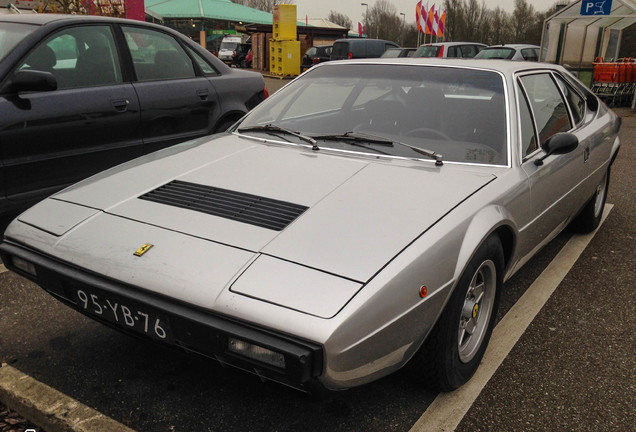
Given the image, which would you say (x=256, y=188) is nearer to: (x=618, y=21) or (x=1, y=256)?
(x=1, y=256)

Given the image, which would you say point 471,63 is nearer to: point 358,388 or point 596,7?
point 358,388

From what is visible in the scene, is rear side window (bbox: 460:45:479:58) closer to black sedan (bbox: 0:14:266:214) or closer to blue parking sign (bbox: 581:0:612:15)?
blue parking sign (bbox: 581:0:612:15)

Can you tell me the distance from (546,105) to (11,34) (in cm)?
373

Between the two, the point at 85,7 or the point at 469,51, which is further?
the point at 469,51

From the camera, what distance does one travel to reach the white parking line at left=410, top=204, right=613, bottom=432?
223 cm

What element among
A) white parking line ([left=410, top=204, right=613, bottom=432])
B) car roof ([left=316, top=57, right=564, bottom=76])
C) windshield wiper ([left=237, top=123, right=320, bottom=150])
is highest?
car roof ([left=316, top=57, right=564, bottom=76])

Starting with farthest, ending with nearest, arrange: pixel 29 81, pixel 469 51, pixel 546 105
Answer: pixel 469 51, pixel 29 81, pixel 546 105

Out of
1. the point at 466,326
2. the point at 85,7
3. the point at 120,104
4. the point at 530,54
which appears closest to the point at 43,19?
the point at 120,104

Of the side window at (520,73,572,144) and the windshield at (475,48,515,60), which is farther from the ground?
the side window at (520,73,572,144)

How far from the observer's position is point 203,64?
516 centimetres

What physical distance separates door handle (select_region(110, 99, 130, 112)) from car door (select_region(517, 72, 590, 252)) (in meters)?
2.88

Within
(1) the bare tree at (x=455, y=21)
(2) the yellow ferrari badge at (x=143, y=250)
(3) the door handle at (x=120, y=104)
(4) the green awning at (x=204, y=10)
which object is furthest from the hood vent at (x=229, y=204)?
(4) the green awning at (x=204, y=10)

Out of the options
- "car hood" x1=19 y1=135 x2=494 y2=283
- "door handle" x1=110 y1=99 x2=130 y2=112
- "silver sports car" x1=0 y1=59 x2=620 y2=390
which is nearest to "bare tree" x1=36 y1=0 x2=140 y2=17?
"door handle" x1=110 y1=99 x2=130 y2=112

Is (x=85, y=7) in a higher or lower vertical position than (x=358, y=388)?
higher
